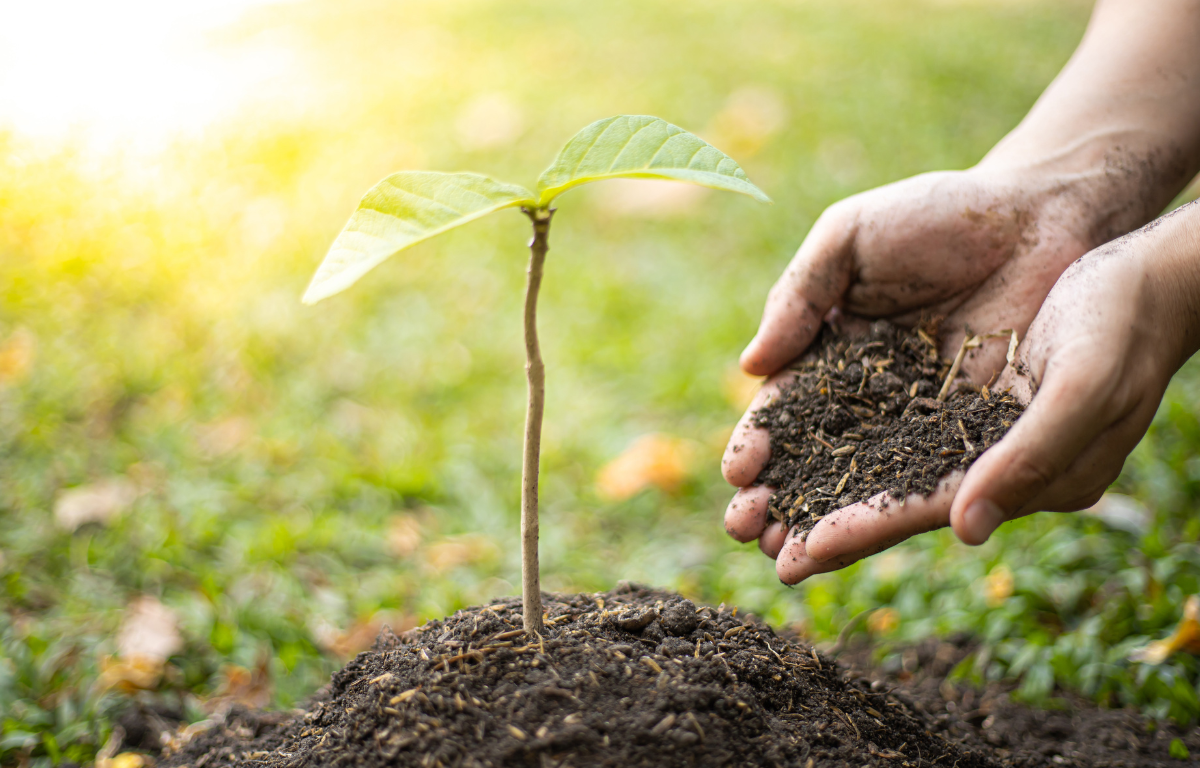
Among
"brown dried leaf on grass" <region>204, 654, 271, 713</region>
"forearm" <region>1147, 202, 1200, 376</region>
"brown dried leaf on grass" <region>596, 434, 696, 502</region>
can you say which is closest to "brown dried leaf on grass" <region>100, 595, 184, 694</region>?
"brown dried leaf on grass" <region>204, 654, 271, 713</region>

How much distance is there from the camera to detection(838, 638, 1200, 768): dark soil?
5.29 feet

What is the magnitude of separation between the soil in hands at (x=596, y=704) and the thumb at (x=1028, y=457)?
43 cm

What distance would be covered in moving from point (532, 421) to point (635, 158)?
443 millimetres

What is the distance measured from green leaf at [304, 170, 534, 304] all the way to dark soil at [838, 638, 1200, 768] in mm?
1249

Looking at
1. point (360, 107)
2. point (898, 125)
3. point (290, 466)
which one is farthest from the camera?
point (360, 107)

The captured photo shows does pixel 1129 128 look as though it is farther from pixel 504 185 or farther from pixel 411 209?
pixel 411 209

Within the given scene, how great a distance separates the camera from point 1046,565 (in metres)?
2.27

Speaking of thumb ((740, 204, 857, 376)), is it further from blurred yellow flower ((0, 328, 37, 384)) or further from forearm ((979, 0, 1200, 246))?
blurred yellow flower ((0, 328, 37, 384))

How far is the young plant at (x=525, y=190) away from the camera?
1.04 m

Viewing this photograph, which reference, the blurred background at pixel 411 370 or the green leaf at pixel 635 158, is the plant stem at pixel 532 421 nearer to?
the green leaf at pixel 635 158

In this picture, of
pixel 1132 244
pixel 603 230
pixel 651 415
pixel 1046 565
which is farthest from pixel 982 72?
pixel 1132 244

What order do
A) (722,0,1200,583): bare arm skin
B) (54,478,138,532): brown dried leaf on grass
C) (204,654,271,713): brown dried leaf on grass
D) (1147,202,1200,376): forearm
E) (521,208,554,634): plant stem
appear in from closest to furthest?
(521,208,554,634): plant stem < (1147,202,1200,376): forearm < (722,0,1200,583): bare arm skin < (204,654,271,713): brown dried leaf on grass < (54,478,138,532): brown dried leaf on grass

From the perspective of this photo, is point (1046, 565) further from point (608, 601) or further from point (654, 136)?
point (654, 136)

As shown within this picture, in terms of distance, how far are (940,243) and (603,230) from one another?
3.41 m
